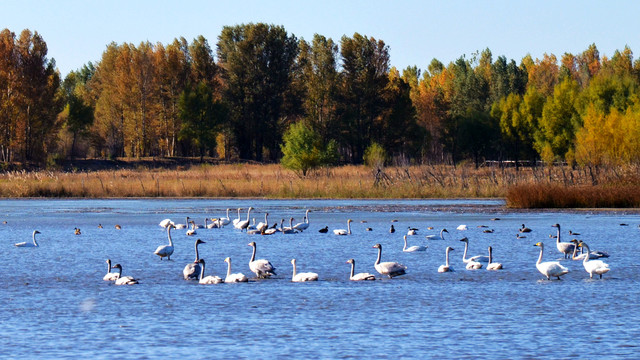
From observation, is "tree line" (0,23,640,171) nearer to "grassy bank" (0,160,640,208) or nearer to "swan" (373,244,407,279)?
"grassy bank" (0,160,640,208)

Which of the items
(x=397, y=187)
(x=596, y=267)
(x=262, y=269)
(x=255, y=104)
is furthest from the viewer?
(x=255, y=104)

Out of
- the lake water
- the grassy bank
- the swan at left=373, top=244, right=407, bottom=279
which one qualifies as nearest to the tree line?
the grassy bank

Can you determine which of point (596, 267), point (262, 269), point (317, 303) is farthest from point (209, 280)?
point (596, 267)

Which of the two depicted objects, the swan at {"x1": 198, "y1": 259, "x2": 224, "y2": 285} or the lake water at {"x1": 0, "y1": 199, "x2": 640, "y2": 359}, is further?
the swan at {"x1": 198, "y1": 259, "x2": 224, "y2": 285}

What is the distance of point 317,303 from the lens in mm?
17656

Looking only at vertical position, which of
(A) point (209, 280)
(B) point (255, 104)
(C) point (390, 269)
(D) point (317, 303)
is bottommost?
(D) point (317, 303)

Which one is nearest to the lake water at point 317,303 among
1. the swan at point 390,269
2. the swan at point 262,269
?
the swan at point 390,269

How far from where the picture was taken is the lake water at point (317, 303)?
13711mm

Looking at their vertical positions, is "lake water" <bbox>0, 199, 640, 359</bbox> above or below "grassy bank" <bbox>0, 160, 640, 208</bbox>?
below

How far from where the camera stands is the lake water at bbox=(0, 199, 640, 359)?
13711 millimetres

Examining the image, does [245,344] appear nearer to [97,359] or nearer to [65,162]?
[97,359]

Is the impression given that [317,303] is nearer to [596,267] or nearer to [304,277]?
[304,277]

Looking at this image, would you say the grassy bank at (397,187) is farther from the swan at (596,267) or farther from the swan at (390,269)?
the swan at (390,269)

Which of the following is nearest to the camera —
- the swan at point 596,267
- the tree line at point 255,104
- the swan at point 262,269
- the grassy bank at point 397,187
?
the swan at point 596,267
